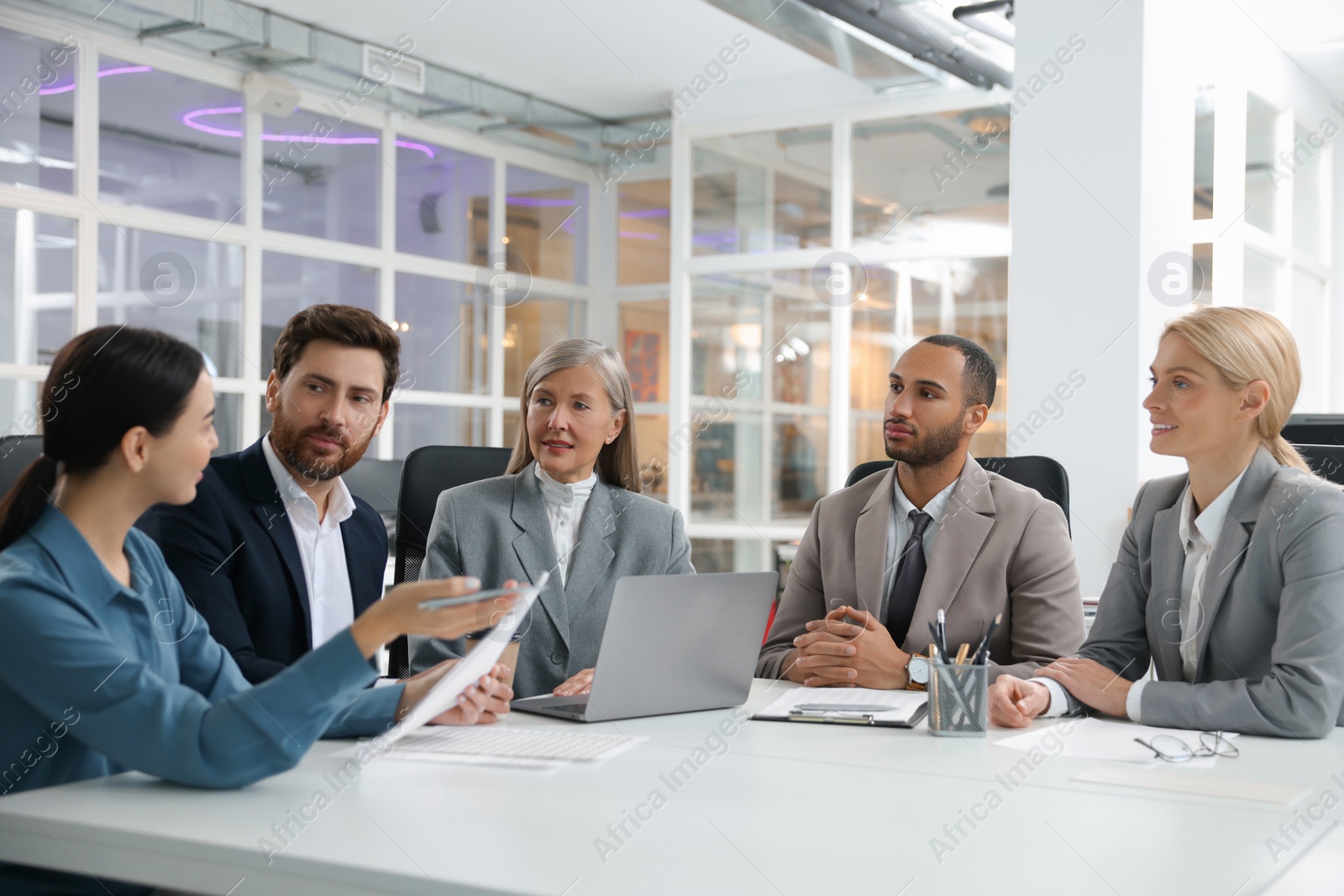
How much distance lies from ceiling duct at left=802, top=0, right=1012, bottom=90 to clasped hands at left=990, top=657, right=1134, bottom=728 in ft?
14.3

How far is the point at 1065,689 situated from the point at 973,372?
99 cm

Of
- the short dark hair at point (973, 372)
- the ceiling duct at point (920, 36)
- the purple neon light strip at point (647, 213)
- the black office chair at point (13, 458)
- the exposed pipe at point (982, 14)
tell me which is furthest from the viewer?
the purple neon light strip at point (647, 213)

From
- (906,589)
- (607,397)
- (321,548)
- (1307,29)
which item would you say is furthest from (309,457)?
(1307,29)

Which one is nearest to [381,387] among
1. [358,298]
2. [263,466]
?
[263,466]

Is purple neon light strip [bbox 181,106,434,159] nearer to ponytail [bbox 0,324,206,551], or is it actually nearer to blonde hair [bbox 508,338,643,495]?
blonde hair [bbox 508,338,643,495]

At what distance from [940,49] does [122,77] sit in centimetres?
453

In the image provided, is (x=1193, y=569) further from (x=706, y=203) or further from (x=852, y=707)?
(x=706, y=203)

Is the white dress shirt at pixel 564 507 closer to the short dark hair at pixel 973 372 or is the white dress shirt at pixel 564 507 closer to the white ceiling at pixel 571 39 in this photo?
the short dark hair at pixel 973 372

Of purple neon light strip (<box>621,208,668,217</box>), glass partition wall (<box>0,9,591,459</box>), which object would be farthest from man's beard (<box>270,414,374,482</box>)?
purple neon light strip (<box>621,208,668,217</box>)

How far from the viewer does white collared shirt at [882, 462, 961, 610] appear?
2711 millimetres

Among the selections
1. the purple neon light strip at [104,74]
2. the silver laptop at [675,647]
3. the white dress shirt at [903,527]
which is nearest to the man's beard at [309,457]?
the silver laptop at [675,647]

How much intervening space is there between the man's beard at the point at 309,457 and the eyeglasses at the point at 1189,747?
1623 millimetres

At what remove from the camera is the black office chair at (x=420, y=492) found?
3064 mm

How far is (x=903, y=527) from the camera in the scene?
277 centimetres
